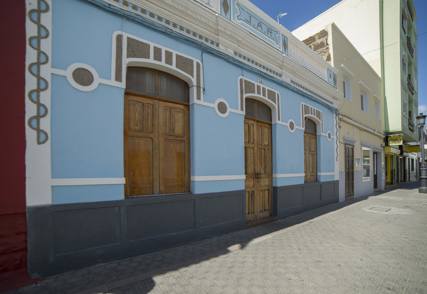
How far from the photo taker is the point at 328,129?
951cm

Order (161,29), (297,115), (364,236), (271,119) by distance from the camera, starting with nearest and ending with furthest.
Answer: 1. (161,29)
2. (364,236)
3. (271,119)
4. (297,115)

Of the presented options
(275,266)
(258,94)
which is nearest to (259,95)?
(258,94)

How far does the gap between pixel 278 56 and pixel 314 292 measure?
6225 millimetres

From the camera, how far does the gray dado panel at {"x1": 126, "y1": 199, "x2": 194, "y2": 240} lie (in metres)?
3.84

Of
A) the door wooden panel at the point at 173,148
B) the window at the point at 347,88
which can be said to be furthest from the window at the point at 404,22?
the door wooden panel at the point at 173,148

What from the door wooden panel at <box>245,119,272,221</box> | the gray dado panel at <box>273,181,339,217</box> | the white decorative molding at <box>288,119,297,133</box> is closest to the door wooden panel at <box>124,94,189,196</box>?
the door wooden panel at <box>245,119,272,221</box>

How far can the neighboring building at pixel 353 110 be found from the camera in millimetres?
10352

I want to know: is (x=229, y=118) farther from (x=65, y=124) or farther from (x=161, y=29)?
(x=65, y=124)

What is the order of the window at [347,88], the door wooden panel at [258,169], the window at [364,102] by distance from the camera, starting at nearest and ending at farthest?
1. the door wooden panel at [258,169]
2. the window at [347,88]
3. the window at [364,102]

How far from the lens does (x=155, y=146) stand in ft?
14.2

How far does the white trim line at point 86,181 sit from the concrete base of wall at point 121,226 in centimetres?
30

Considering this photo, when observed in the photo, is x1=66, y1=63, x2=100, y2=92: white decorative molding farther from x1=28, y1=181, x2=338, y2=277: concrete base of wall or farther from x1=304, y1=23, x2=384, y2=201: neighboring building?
x1=304, y1=23, x2=384, y2=201: neighboring building

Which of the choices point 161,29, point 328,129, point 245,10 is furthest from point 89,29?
point 328,129

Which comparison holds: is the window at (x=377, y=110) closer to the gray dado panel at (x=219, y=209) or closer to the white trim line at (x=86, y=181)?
the gray dado panel at (x=219, y=209)
